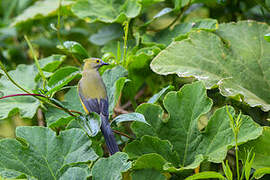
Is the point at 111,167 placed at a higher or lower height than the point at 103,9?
lower

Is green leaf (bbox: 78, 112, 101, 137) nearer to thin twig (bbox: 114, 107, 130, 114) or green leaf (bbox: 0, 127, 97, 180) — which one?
green leaf (bbox: 0, 127, 97, 180)

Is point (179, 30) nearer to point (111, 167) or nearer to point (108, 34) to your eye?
point (108, 34)

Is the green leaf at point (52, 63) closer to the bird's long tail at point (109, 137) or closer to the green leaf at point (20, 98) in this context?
the green leaf at point (20, 98)

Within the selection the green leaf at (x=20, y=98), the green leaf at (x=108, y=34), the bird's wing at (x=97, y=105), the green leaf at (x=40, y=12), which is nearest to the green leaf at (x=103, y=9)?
the green leaf at (x=108, y=34)

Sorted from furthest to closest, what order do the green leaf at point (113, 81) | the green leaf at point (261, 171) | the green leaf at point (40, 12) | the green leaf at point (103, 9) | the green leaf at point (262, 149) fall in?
the green leaf at point (40, 12) → the green leaf at point (103, 9) → the green leaf at point (113, 81) → the green leaf at point (262, 149) → the green leaf at point (261, 171)

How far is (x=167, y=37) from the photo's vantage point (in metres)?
1.44

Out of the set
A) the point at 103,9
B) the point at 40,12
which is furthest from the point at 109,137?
the point at 40,12

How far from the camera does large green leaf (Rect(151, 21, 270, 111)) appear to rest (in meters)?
1.11

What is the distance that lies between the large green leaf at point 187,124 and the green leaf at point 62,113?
8.0 inches

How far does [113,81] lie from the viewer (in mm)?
1117

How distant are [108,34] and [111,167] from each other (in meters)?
0.82

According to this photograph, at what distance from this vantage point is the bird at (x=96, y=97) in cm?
94

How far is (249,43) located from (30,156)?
2.63 feet

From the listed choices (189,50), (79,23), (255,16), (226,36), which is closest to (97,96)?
(189,50)
